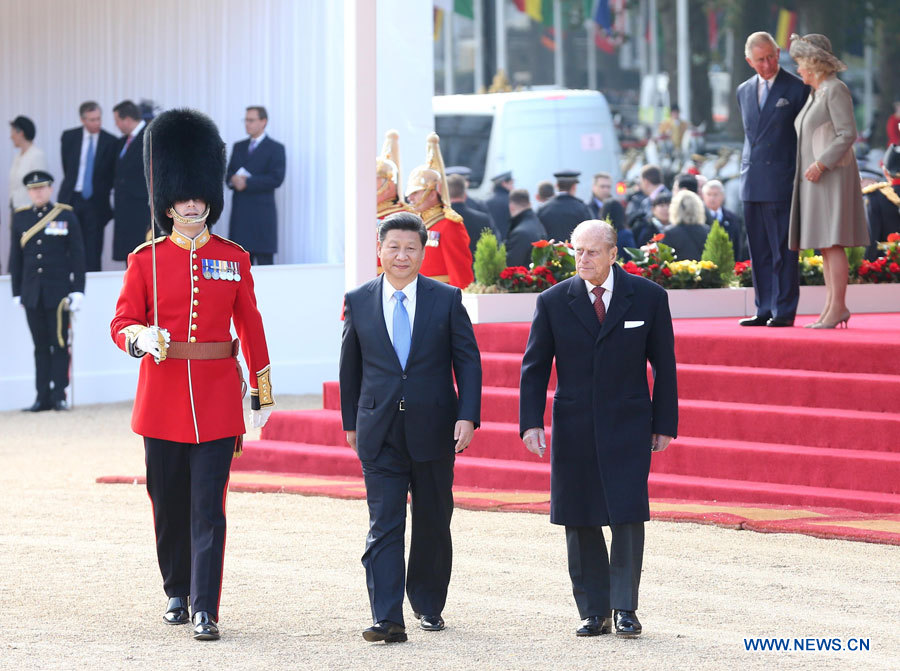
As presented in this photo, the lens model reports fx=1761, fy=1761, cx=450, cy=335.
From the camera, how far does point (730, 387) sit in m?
9.33

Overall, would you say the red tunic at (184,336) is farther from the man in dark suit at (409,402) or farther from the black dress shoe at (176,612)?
the black dress shoe at (176,612)

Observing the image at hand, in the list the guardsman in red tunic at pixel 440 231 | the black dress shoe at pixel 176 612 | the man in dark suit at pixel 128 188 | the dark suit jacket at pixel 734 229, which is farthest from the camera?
the man in dark suit at pixel 128 188

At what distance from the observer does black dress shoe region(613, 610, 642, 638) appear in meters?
5.84

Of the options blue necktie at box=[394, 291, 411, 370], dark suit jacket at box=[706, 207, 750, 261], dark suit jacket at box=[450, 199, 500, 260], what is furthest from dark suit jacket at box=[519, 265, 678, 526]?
→ dark suit jacket at box=[706, 207, 750, 261]

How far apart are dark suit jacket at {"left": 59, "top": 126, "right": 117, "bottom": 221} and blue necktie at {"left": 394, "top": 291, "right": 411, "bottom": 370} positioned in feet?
32.2

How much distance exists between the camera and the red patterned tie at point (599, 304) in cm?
601

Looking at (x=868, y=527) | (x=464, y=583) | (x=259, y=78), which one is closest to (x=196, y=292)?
(x=464, y=583)

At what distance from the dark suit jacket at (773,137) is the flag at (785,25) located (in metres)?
20.0

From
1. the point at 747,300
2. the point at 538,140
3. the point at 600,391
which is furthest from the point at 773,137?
the point at 538,140

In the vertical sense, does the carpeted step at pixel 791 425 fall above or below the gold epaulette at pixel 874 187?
below

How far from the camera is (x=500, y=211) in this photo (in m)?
16.3

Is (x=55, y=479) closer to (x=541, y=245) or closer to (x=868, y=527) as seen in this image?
(x=541, y=245)

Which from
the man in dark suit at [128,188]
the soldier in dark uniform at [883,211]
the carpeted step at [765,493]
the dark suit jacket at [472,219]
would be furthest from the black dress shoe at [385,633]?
the man in dark suit at [128,188]

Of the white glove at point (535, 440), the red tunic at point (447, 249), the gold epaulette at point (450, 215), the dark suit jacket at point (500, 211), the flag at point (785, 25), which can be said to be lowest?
the white glove at point (535, 440)
